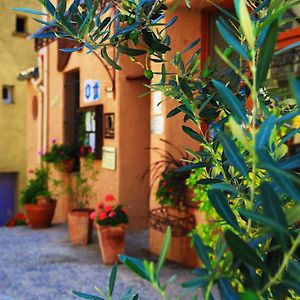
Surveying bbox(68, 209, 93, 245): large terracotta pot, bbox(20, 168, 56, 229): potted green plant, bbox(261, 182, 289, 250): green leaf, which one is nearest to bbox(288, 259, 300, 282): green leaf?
bbox(261, 182, 289, 250): green leaf

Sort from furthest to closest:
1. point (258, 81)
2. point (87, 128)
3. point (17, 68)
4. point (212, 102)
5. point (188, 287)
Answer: point (17, 68) → point (87, 128) → point (212, 102) → point (258, 81) → point (188, 287)

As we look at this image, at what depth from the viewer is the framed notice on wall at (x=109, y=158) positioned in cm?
672

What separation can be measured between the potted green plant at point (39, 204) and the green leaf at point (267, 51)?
6.77 metres

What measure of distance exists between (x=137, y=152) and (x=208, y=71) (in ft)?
17.3

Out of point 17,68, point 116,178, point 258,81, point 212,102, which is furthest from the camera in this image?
point 17,68

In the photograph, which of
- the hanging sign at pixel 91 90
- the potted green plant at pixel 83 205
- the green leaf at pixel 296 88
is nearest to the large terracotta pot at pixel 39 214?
the potted green plant at pixel 83 205

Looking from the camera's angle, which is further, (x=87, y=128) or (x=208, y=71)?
(x=87, y=128)

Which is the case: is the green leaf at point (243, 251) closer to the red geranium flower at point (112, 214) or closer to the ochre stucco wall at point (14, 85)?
the red geranium flower at point (112, 214)

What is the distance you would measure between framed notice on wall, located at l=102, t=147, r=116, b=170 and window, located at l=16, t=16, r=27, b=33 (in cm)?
907

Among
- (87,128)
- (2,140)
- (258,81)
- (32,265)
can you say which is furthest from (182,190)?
(2,140)

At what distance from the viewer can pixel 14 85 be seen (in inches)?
576

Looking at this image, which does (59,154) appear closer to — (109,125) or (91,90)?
(91,90)

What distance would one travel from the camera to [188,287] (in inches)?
29.8

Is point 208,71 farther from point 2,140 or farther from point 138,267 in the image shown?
point 2,140
